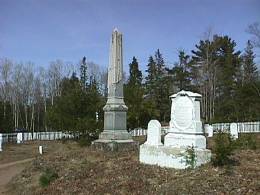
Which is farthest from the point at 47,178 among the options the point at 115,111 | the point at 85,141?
the point at 85,141

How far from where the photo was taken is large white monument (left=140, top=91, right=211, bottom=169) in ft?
34.0

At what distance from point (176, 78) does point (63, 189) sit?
51.6 m

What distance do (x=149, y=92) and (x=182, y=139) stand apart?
52406 millimetres

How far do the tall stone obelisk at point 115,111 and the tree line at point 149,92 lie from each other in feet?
12.4

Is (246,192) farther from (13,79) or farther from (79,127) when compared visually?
(13,79)

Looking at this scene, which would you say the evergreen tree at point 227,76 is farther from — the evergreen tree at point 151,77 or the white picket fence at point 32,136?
the white picket fence at point 32,136

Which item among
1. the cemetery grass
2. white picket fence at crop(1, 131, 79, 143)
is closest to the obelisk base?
the cemetery grass

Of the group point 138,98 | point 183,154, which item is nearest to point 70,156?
point 183,154

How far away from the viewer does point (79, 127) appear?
21938 mm

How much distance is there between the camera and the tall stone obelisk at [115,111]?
17.4 m

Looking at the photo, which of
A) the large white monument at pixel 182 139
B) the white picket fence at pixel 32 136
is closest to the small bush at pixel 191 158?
the large white monument at pixel 182 139

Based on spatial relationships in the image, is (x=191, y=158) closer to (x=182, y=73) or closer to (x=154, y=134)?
(x=154, y=134)

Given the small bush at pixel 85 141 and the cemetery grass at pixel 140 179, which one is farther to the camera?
the small bush at pixel 85 141

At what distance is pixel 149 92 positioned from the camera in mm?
63250
